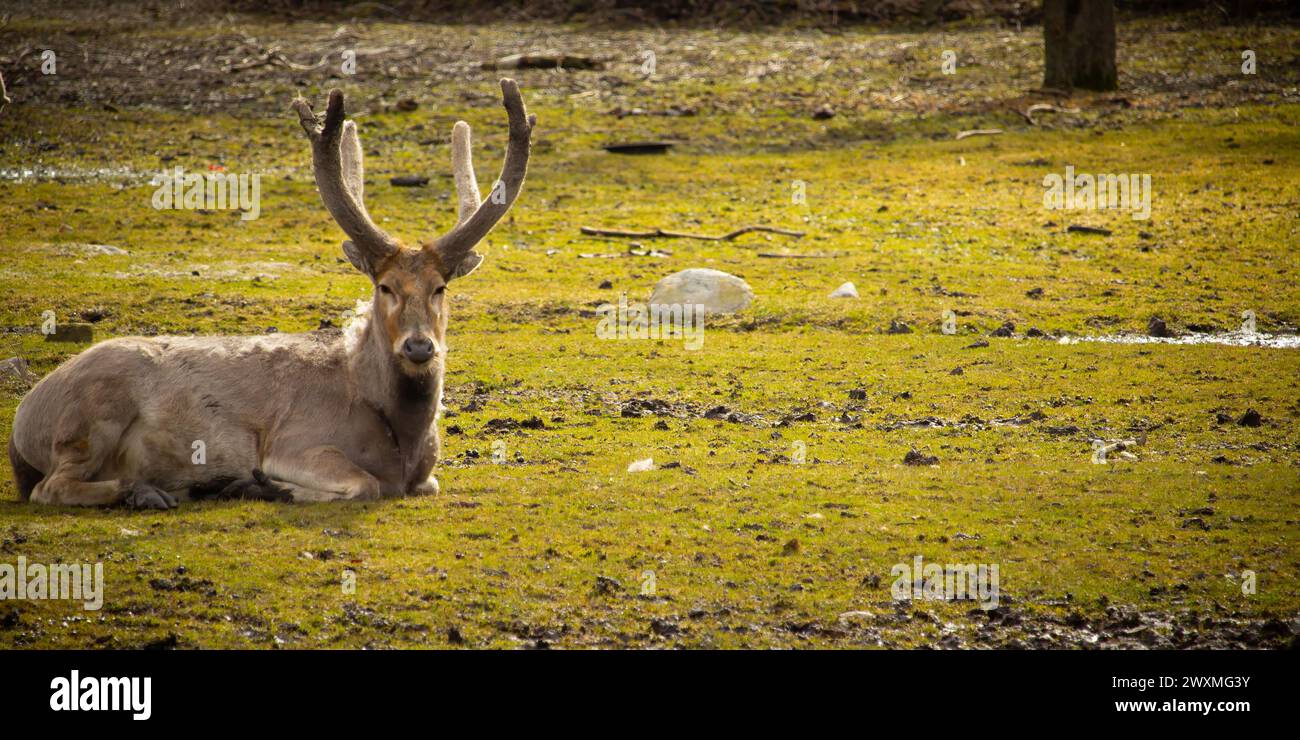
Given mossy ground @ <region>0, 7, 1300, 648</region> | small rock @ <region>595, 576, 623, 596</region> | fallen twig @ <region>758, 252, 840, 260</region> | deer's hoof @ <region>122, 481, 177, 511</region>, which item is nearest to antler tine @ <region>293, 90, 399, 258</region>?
mossy ground @ <region>0, 7, 1300, 648</region>

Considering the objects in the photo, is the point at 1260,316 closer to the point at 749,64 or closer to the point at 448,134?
the point at 448,134

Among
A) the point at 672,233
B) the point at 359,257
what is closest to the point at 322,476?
the point at 359,257

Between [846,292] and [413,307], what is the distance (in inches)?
426

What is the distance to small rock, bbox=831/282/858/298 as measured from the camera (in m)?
20.2

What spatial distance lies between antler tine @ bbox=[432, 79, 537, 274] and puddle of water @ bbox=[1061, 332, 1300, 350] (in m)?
9.17

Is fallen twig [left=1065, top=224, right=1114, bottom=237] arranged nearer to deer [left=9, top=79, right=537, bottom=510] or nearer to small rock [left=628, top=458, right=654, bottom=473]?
small rock [left=628, top=458, right=654, bottom=473]

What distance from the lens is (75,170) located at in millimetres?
27094

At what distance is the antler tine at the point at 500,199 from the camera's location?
10.9 metres

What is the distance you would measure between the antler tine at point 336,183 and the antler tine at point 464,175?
2.72 ft

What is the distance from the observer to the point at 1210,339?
17922 millimetres

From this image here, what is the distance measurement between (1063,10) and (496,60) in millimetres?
14639

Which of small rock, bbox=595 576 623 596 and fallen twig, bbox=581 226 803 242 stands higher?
fallen twig, bbox=581 226 803 242

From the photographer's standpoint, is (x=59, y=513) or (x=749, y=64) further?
(x=749, y=64)
